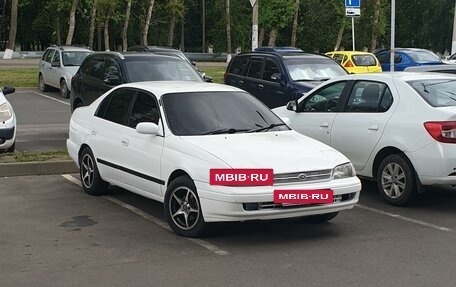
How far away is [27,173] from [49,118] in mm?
7127

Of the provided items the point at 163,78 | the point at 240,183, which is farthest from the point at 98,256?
the point at 163,78

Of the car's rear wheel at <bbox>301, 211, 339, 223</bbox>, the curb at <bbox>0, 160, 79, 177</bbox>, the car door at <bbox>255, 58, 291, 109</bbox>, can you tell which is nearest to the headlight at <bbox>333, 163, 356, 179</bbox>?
the car's rear wheel at <bbox>301, 211, 339, 223</bbox>

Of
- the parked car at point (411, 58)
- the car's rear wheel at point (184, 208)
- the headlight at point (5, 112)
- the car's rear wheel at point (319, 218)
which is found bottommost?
the car's rear wheel at point (319, 218)

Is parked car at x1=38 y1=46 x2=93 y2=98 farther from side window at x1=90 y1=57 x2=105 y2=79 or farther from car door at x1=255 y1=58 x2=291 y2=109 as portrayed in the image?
car door at x1=255 y1=58 x2=291 y2=109

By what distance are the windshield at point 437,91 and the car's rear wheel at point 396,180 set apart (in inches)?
30.4

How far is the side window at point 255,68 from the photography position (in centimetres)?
1442

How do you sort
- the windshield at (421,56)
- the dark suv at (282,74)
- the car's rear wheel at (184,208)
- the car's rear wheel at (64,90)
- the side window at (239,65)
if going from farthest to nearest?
the windshield at (421,56) → the car's rear wheel at (64,90) → the side window at (239,65) → the dark suv at (282,74) → the car's rear wheel at (184,208)

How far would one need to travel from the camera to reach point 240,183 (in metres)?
5.84

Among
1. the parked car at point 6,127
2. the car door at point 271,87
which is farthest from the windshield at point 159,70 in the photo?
the parked car at point 6,127

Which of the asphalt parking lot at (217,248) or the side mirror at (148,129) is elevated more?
the side mirror at (148,129)

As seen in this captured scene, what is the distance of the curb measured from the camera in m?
9.23

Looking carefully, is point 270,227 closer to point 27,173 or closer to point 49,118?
point 27,173

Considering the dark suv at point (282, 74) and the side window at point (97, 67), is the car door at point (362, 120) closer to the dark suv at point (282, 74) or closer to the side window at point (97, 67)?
the dark suv at point (282, 74)

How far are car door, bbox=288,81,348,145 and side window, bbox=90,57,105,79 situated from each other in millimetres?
5041
